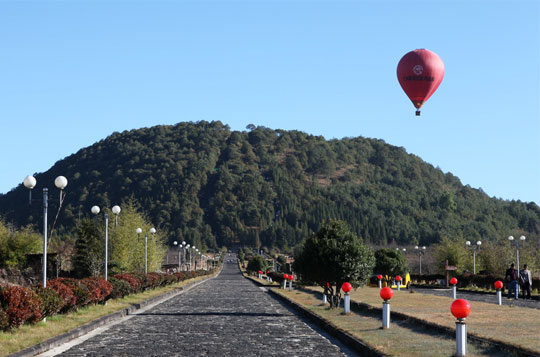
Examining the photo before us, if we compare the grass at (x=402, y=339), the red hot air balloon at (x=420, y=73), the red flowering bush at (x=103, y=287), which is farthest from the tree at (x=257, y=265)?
the grass at (x=402, y=339)

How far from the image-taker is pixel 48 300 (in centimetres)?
1538

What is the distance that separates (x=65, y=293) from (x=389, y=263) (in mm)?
29902

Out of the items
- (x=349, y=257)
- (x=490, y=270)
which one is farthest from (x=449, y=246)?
(x=349, y=257)

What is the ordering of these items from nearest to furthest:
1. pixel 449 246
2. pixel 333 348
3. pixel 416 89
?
pixel 333 348 → pixel 416 89 → pixel 449 246

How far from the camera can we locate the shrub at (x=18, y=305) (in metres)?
13.3

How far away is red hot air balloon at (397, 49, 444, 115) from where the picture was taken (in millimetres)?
29500

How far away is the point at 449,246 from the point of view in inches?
2484

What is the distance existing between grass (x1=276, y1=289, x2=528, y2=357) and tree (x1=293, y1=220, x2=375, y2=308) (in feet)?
10.7

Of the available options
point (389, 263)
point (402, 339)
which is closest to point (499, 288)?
point (402, 339)

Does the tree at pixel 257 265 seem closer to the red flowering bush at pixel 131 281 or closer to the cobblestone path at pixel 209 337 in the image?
the red flowering bush at pixel 131 281

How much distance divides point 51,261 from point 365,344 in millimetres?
35926

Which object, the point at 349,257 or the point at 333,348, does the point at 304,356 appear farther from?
the point at 349,257

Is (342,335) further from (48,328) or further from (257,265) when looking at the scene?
(257,265)

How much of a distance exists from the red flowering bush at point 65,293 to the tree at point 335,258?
677 cm
